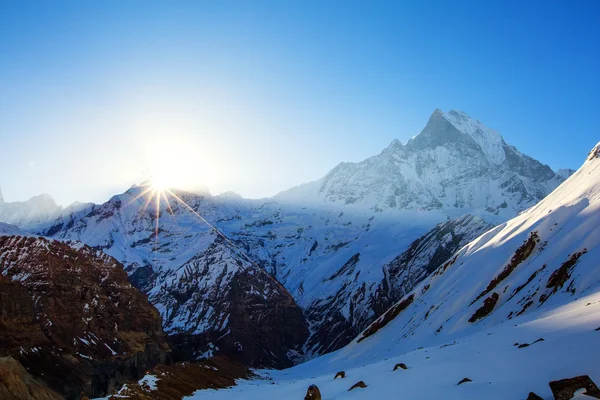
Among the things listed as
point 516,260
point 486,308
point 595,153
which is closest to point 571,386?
point 486,308

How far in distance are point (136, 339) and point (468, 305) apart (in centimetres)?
8640

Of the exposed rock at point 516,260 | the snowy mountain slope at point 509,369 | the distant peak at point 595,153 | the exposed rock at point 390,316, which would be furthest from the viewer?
the exposed rock at point 390,316

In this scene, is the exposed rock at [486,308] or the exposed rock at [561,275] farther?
the exposed rock at [486,308]

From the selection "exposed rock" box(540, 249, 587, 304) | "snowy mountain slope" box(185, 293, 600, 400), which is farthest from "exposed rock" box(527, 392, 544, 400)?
"exposed rock" box(540, 249, 587, 304)

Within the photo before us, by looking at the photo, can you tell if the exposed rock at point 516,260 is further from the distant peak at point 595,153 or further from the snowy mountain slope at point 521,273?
the distant peak at point 595,153

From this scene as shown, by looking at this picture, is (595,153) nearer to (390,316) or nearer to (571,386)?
(390,316)

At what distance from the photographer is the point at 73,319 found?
105 metres

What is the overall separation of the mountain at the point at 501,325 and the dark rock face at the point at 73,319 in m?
35.0

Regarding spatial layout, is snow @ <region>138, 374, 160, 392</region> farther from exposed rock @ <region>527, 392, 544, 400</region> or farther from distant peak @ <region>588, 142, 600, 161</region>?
distant peak @ <region>588, 142, 600, 161</region>

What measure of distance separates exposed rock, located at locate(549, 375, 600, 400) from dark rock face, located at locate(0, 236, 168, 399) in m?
85.6

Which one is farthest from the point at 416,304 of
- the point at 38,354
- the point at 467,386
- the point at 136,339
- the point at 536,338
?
the point at 467,386

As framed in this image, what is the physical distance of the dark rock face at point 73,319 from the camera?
84.7 m

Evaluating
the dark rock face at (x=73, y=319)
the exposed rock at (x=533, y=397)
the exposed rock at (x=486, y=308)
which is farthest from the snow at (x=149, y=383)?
the exposed rock at (x=486, y=308)

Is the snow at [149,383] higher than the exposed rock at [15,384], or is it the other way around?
the exposed rock at [15,384]
